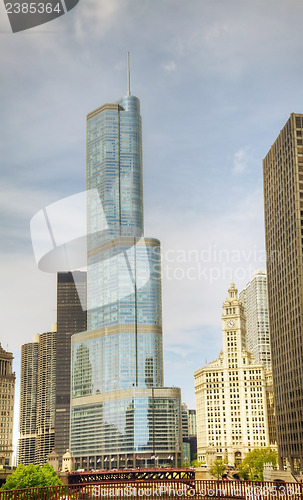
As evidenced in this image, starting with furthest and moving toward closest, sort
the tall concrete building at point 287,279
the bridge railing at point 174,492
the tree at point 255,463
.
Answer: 1. the tree at point 255,463
2. the tall concrete building at point 287,279
3. the bridge railing at point 174,492

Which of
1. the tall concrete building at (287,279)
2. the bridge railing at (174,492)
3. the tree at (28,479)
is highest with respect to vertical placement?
the tall concrete building at (287,279)

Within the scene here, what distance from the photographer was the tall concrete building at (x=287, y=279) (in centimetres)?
11262

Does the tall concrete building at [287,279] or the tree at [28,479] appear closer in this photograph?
the tree at [28,479]

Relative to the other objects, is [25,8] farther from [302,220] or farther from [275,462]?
[275,462]

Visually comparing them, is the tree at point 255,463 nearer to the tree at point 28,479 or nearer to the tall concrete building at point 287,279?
the tall concrete building at point 287,279

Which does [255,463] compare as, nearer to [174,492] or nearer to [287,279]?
[287,279]

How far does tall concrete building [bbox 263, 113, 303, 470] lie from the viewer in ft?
370

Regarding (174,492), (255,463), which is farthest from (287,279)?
(174,492)

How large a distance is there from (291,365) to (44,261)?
6257 cm

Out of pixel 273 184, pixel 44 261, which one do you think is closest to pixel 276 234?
pixel 273 184

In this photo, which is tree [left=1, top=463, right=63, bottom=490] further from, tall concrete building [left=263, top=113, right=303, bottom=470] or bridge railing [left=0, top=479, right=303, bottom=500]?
bridge railing [left=0, top=479, right=303, bottom=500]

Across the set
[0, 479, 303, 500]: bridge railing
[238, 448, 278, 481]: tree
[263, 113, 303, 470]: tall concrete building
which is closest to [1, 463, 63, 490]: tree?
[263, 113, 303, 470]: tall concrete building

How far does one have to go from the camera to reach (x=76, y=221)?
79125 millimetres

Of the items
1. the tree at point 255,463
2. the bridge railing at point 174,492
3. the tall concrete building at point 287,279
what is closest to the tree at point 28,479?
the tall concrete building at point 287,279
